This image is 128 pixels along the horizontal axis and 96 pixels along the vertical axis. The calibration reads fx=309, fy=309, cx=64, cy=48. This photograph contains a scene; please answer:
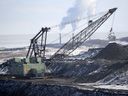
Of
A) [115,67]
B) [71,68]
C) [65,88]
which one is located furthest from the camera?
[71,68]

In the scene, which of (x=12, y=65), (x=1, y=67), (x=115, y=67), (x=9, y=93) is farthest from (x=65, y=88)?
(x=1, y=67)

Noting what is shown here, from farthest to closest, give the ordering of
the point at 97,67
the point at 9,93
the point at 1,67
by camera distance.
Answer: the point at 1,67
the point at 97,67
the point at 9,93

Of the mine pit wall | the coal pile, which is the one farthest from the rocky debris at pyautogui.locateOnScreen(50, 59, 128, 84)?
the mine pit wall

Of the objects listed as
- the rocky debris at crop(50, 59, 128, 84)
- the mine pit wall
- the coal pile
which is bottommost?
the mine pit wall

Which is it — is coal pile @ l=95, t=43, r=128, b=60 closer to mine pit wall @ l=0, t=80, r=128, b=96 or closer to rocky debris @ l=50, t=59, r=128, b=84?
rocky debris @ l=50, t=59, r=128, b=84

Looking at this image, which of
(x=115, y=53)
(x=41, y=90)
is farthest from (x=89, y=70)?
(x=41, y=90)

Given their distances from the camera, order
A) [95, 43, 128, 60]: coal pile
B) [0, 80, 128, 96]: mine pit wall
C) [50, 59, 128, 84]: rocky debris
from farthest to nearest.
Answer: [95, 43, 128, 60]: coal pile, [50, 59, 128, 84]: rocky debris, [0, 80, 128, 96]: mine pit wall

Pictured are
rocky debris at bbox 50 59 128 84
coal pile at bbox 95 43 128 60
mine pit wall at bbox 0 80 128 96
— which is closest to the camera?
mine pit wall at bbox 0 80 128 96

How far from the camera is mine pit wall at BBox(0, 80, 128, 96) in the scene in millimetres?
39062

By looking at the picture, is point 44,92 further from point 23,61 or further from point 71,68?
point 71,68

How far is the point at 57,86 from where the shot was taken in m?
45.0

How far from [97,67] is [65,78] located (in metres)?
6.33

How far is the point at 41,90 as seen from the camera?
150ft

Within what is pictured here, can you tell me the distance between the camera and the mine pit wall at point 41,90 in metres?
39.1
